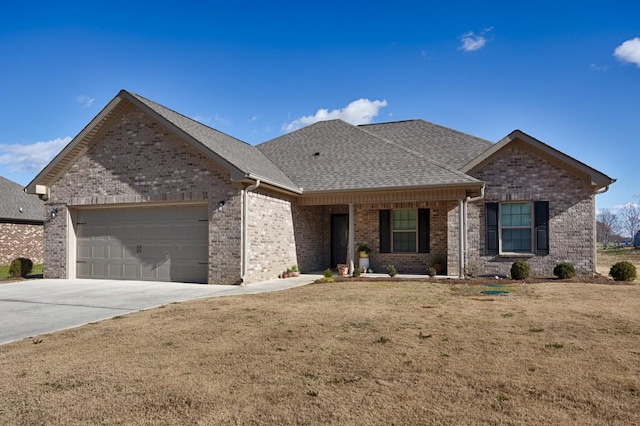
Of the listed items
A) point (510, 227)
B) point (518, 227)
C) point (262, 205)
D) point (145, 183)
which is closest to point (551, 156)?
point (518, 227)

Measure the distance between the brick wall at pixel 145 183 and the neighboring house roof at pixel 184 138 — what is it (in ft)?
0.98

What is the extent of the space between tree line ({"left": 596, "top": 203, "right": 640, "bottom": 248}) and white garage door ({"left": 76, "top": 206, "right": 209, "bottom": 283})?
7050cm

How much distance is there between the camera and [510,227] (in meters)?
15.3

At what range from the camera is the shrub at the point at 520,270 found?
1391 cm

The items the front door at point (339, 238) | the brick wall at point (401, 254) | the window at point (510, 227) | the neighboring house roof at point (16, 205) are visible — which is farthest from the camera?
the neighboring house roof at point (16, 205)

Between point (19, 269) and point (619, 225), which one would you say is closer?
point (19, 269)

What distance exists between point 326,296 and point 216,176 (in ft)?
18.0

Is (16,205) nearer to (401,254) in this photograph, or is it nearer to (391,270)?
(401,254)

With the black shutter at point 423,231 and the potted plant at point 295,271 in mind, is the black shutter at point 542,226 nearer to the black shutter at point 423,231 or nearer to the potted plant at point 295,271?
the black shutter at point 423,231

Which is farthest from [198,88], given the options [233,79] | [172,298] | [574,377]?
[574,377]

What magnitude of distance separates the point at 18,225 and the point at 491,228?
2570 cm

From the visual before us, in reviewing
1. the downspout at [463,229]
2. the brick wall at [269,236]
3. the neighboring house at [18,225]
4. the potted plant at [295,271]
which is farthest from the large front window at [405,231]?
the neighboring house at [18,225]

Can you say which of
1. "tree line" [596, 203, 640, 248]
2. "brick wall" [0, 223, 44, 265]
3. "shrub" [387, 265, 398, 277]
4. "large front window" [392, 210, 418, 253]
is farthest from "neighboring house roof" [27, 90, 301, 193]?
"tree line" [596, 203, 640, 248]

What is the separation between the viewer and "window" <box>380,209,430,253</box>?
53.2 feet
